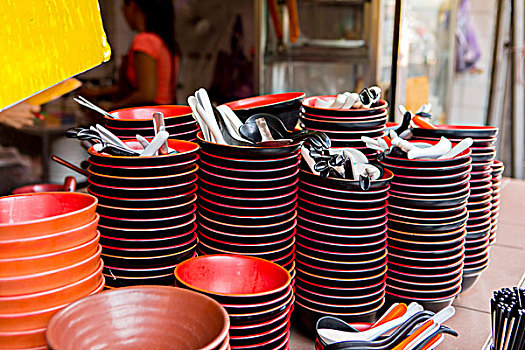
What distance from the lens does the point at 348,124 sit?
39.4 inches

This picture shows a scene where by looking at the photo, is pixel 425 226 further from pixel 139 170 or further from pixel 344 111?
pixel 139 170

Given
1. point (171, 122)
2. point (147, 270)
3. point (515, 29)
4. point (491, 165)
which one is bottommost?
point (147, 270)

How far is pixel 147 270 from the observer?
30.9 inches

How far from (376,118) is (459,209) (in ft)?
0.80

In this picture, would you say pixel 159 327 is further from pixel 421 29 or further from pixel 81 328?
pixel 421 29

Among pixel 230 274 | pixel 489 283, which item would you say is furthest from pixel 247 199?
pixel 489 283

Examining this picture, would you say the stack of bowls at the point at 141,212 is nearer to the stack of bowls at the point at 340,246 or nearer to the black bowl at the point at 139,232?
the black bowl at the point at 139,232

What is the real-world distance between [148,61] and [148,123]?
4.98ft

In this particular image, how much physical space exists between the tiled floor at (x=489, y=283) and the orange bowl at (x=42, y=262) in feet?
1.38

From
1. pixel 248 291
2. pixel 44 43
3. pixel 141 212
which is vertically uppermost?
pixel 44 43

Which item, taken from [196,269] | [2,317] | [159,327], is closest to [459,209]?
[196,269]

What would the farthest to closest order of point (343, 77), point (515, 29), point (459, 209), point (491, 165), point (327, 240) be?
point (515, 29), point (343, 77), point (491, 165), point (459, 209), point (327, 240)

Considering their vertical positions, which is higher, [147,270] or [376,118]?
[376,118]

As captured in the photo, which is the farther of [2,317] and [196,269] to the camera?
[196,269]
